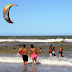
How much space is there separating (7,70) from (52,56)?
269 inches

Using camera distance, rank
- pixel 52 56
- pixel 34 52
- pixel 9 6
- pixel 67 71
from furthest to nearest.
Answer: pixel 9 6 < pixel 52 56 < pixel 34 52 < pixel 67 71

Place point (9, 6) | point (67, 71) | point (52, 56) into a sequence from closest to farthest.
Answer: point (67, 71) < point (52, 56) < point (9, 6)

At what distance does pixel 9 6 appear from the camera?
65.1 ft

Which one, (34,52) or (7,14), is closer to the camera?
(34,52)

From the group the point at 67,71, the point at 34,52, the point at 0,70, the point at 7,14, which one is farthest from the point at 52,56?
the point at 7,14

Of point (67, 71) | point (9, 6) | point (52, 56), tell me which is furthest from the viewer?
point (9, 6)

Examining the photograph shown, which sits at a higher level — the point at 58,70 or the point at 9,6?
the point at 9,6

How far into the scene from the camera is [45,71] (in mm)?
10883

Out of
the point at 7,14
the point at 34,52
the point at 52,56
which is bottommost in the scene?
the point at 52,56

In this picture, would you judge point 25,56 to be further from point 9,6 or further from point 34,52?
point 9,6

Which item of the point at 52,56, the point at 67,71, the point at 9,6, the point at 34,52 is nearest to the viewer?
the point at 67,71

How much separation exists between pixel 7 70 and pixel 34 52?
2574 millimetres

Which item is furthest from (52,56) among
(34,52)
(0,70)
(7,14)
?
(7,14)

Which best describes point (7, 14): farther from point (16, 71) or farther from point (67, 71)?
point (67, 71)
